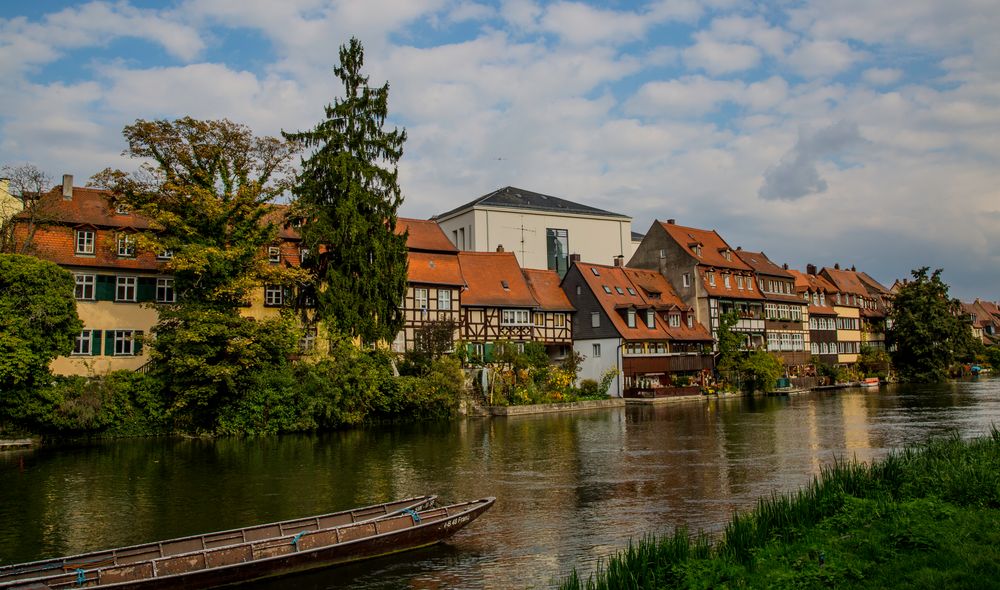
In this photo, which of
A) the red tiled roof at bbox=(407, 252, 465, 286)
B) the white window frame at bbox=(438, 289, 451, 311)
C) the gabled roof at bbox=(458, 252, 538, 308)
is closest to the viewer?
the red tiled roof at bbox=(407, 252, 465, 286)

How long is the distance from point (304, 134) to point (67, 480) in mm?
22757

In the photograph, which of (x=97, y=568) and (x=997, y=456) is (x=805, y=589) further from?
(x=97, y=568)

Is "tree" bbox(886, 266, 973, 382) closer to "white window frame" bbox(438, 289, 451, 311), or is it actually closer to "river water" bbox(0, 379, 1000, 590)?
"river water" bbox(0, 379, 1000, 590)

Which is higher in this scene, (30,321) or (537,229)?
(537,229)

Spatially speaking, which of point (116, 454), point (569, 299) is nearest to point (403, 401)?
point (116, 454)

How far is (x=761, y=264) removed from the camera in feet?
241

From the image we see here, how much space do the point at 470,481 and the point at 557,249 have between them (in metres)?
51.3

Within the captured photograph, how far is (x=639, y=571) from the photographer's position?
9156 mm

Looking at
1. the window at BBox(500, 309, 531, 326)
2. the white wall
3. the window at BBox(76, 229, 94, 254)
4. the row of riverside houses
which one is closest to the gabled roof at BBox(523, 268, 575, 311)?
the row of riverside houses

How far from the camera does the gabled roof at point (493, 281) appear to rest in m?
51.7

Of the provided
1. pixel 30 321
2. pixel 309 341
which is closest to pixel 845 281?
pixel 309 341

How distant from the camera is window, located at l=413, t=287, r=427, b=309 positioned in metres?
48.0

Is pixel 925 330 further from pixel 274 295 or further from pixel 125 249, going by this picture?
pixel 125 249

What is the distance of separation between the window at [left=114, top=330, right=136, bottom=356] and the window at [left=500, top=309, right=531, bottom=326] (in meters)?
23.2
